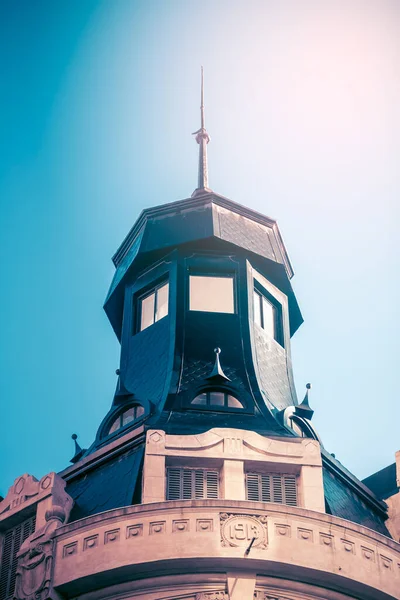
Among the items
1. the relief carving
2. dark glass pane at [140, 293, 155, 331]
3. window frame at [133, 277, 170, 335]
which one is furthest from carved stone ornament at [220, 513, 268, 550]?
dark glass pane at [140, 293, 155, 331]

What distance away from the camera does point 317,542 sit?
142 feet

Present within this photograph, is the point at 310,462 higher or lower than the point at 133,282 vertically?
lower

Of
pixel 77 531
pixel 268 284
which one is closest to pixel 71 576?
pixel 77 531

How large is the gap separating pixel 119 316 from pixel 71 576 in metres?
17.9

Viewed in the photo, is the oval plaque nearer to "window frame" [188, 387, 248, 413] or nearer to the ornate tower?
the ornate tower

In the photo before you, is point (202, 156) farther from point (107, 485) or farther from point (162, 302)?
point (107, 485)

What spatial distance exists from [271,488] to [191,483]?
251 centimetres

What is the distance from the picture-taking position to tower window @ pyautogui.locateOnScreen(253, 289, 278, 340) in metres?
55.7

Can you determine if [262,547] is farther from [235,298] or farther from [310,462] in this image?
[235,298]

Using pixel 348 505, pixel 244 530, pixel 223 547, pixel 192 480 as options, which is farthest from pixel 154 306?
pixel 223 547

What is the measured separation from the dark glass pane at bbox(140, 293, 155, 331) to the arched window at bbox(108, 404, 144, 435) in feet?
16.5

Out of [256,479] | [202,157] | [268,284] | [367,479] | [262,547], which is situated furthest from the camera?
[202,157]

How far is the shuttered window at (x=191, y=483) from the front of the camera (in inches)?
1807

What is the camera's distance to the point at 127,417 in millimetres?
51469
